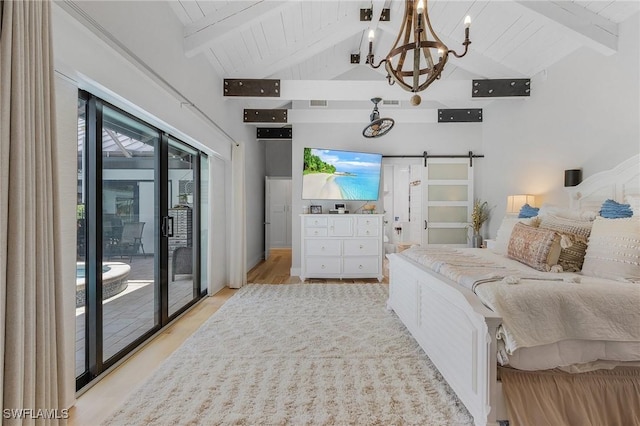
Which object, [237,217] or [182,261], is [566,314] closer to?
[182,261]

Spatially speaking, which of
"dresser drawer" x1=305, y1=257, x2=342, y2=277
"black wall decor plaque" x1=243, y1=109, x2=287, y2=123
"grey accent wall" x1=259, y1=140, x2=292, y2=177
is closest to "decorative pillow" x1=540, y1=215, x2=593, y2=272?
"dresser drawer" x1=305, y1=257, x2=342, y2=277

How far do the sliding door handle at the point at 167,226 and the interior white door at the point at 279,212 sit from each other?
189 inches

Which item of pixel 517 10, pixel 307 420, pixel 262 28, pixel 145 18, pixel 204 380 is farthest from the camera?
pixel 262 28

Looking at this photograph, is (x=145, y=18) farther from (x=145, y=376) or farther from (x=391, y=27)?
(x=391, y=27)

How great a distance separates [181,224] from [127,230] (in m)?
0.90

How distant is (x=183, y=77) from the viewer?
9.03ft

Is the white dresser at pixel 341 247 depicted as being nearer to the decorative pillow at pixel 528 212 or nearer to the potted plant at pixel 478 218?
the potted plant at pixel 478 218

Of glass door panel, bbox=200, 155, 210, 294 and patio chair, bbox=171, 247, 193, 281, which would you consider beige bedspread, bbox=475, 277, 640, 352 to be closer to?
patio chair, bbox=171, 247, 193, 281

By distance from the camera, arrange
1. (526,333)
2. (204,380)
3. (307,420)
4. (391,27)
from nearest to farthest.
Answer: (526,333), (307,420), (204,380), (391,27)

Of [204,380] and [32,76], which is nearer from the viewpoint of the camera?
[32,76]

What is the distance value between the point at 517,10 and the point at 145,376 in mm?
4690

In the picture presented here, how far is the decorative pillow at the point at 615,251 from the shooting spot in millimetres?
1729

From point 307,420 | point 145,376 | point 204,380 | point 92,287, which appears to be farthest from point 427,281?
point 92,287

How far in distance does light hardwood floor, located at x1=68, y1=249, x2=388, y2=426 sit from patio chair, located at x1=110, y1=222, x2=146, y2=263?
2.49 ft
